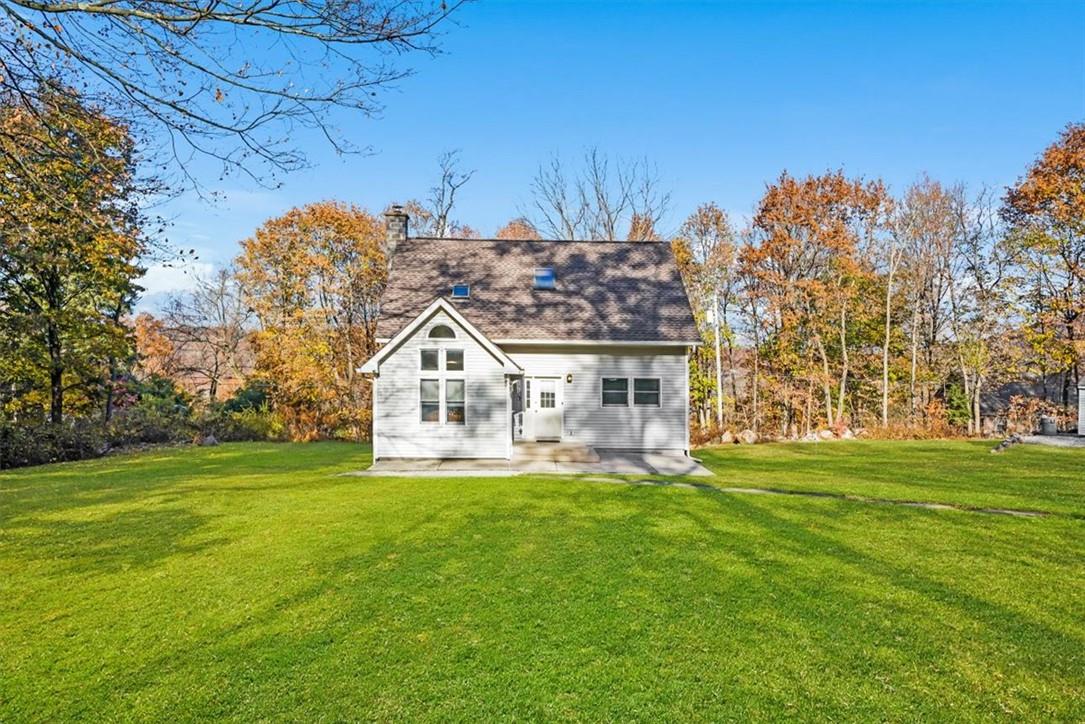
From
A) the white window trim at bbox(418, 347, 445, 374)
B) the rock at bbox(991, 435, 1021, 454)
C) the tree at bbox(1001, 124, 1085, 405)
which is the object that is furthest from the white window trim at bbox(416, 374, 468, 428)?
the tree at bbox(1001, 124, 1085, 405)

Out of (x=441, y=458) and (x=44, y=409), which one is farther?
(x=44, y=409)

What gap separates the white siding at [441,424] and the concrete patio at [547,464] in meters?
0.31

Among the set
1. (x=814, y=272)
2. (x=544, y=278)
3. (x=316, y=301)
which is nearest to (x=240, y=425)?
(x=316, y=301)

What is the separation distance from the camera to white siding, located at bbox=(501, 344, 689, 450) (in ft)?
54.4

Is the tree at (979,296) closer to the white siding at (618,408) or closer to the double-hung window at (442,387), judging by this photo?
the white siding at (618,408)

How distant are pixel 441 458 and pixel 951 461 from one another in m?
12.9

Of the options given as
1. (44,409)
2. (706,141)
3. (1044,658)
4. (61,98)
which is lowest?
(1044,658)

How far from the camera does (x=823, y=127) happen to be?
830 inches

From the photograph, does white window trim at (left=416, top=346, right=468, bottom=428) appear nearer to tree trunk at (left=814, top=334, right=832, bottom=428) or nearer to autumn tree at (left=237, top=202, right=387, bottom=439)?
autumn tree at (left=237, top=202, right=387, bottom=439)

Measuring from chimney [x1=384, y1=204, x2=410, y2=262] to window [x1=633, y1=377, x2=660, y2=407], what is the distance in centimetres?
947

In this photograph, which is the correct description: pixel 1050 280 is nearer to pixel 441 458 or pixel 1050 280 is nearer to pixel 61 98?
pixel 441 458

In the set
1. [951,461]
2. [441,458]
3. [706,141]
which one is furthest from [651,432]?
[706,141]

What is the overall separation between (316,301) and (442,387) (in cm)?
1518

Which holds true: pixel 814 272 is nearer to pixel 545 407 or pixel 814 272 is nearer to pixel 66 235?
pixel 545 407
